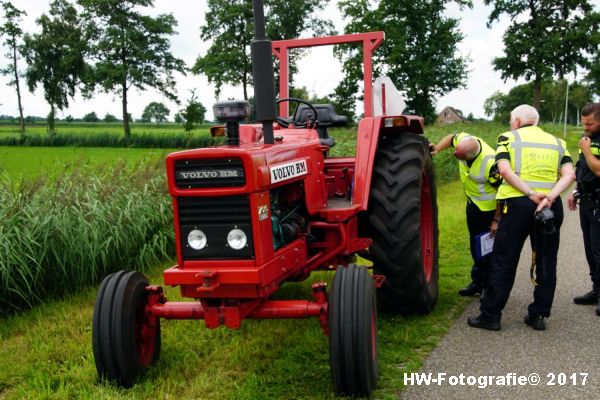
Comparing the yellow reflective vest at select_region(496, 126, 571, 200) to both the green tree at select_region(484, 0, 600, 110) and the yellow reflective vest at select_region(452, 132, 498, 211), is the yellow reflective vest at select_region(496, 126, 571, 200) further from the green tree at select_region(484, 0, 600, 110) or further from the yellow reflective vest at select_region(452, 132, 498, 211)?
the green tree at select_region(484, 0, 600, 110)

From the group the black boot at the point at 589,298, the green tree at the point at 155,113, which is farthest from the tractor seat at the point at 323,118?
the green tree at the point at 155,113

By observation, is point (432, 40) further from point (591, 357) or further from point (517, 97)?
point (517, 97)

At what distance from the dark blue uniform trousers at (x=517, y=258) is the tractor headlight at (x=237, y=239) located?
2.26 m

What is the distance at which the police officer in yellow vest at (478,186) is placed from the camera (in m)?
5.43

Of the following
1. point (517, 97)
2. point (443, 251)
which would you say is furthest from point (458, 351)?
point (517, 97)

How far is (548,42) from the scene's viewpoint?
114 ft

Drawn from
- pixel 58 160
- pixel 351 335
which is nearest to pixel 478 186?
pixel 351 335

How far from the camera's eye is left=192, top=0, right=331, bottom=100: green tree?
35719 mm

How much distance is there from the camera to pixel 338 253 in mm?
4441

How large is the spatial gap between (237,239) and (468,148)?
2.78 metres

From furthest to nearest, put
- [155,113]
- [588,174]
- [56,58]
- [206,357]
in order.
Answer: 1. [155,113]
2. [56,58]
3. [588,174]
4. [206,357]

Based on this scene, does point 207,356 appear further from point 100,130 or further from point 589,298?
point 100,130

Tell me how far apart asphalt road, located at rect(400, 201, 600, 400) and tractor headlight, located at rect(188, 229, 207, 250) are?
1.44 meters

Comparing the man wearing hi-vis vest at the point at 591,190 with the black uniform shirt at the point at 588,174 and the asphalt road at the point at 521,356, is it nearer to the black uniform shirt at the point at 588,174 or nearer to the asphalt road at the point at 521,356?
the black uniform shirt at the point at 588,174
